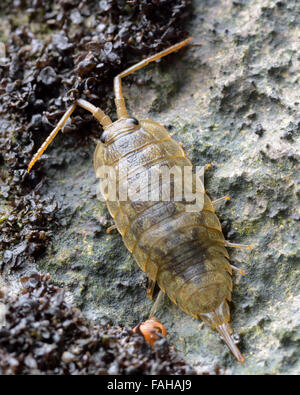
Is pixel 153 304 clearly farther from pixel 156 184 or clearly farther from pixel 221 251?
pixel 156 184

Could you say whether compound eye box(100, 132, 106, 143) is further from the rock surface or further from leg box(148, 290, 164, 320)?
leg box(148, 290, 164, 320)

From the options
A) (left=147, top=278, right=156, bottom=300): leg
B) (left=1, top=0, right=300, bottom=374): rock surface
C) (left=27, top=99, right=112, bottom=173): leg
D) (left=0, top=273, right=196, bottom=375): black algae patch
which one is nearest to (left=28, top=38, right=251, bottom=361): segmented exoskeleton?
(left=147, top=278, right=156, bottom=300): leg

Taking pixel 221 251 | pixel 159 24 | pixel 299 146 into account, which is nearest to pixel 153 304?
pixel 221 251

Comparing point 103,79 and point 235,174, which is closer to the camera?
point 235,174

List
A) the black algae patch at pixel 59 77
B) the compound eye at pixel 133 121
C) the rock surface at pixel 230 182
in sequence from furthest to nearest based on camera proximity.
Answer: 1. the black algae patch at pixel 59 77
2. the compound eye at pixel 133 121
3. the rock surface at pixel 230 182

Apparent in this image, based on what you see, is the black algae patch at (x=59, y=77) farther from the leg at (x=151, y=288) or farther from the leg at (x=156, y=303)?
the leg at (x=156, y=303)

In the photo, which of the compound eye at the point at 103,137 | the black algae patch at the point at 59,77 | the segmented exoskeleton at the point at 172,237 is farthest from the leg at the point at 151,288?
the compound eye at the point at 103,137
